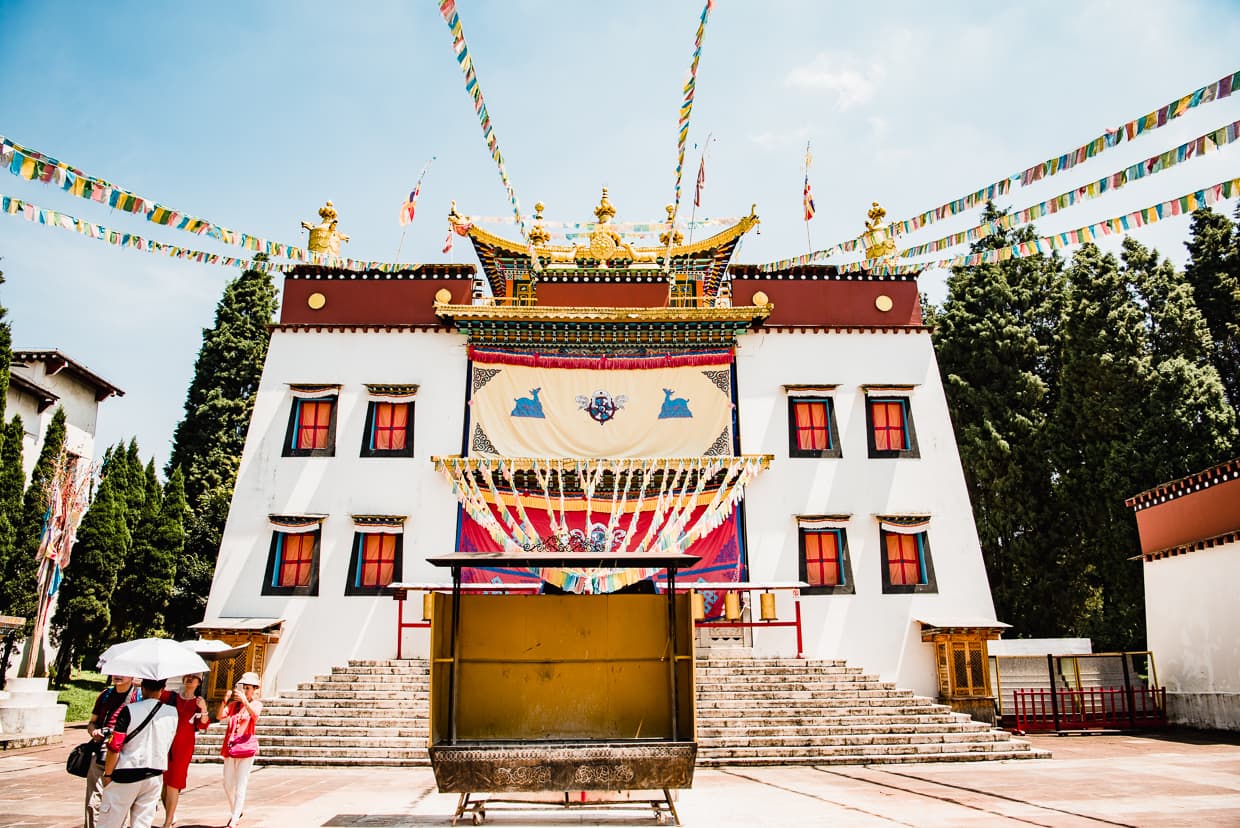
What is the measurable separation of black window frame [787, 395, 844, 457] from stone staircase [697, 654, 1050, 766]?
16.1 feet

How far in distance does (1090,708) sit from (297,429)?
1748 cm

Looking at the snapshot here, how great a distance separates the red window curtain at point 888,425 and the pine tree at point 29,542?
18929 millimetres

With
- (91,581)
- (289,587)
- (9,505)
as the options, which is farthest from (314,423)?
(91,581)

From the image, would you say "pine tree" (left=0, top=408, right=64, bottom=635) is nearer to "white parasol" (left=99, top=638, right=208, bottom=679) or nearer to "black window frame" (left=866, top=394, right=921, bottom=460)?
"white parasol" (left=99, top=638, right=208, bottom=679)

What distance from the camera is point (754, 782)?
10.7 m

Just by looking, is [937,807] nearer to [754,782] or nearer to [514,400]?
[754,782]

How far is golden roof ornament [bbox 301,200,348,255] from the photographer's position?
20.6 metres

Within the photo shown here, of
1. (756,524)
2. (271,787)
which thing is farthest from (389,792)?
(756,524)

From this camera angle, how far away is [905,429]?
19125 mm

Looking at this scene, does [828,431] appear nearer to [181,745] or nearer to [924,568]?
[924,568]

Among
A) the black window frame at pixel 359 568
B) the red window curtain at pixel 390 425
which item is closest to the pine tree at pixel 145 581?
the black window frame at pixel 359 568

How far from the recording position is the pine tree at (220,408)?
26.0m

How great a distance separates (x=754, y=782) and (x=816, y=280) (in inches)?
494

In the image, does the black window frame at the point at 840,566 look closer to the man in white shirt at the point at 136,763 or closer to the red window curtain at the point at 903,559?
the red window curtain at the point at 903,559
